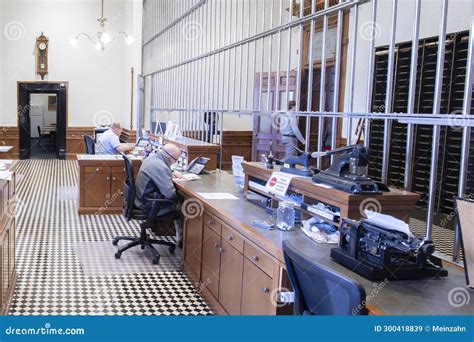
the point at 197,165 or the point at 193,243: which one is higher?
the point at 197,165

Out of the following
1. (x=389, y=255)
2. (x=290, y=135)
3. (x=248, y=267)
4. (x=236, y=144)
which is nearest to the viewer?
(x=389, y=255)

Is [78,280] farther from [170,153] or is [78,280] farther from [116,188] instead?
[116,188]

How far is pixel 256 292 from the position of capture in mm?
3068

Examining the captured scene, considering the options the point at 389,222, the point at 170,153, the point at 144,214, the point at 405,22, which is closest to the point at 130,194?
the point at 144,214

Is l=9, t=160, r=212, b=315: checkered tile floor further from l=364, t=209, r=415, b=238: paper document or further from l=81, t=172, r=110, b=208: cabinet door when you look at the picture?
l=364, t=209, r=415, b=238: paper document

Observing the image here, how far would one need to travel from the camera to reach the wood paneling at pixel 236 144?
39.7ft

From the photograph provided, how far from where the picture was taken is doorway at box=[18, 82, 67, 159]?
542 inches

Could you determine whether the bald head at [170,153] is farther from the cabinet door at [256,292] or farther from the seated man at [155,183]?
the cabinet door at [256,292]

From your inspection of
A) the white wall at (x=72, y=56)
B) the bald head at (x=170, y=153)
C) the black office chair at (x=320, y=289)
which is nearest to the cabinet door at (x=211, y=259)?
the bald head at (x=170, y=153)

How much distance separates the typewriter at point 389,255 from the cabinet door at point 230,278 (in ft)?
3.59

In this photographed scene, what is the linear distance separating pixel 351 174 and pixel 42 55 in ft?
41.1

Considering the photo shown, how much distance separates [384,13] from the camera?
7.32m

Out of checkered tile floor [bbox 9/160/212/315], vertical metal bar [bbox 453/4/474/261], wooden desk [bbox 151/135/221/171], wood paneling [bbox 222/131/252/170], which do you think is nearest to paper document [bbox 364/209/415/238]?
vertical metal bar [bbox 453/4/474/261]

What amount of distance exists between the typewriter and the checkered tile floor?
1.90m
